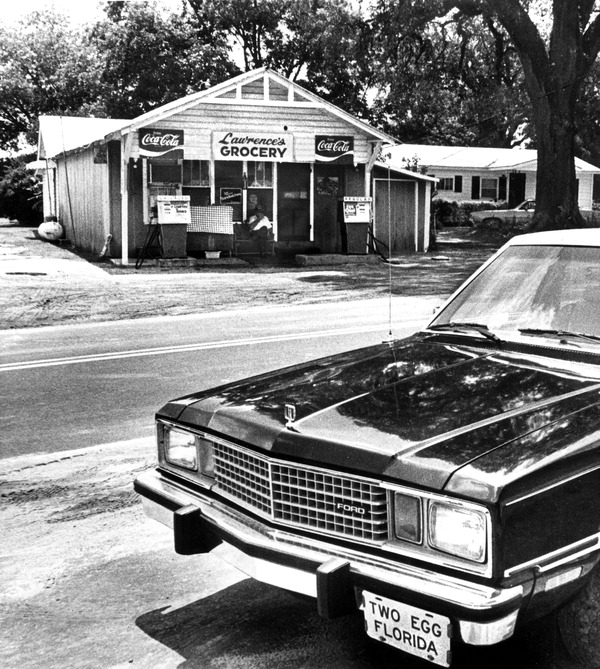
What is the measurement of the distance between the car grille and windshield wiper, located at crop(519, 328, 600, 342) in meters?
1.44

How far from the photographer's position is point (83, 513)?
5.45 m

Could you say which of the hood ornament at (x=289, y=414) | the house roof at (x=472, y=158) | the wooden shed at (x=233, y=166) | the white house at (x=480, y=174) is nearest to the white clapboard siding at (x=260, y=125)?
the wooden shed at (x=233, y=166)

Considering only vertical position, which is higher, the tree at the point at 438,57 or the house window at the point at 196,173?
the tree at the point at 438,57

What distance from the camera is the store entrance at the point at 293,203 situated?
82.7 ft

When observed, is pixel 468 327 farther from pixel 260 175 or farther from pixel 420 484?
pixel 260 175

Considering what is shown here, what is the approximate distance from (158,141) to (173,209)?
170cm

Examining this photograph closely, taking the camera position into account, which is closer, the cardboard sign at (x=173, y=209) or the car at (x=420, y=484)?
the car at (x=420, y=484)

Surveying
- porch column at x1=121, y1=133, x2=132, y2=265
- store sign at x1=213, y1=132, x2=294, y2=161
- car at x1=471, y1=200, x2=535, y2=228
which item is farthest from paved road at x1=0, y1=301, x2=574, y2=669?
car at x1=471, y1=200, x2=535, y2=228

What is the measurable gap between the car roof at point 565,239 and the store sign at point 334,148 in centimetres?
1972

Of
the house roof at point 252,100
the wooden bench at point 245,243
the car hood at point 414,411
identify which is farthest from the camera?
the wooden bench at point 245,243

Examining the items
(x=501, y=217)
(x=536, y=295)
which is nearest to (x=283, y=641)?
(x=536, y=295)

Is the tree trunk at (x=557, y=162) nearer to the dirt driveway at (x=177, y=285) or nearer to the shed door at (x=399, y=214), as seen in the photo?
the dirt driveway at (x=177, y=285)

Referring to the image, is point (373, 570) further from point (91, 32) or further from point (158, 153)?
point (91, 32)

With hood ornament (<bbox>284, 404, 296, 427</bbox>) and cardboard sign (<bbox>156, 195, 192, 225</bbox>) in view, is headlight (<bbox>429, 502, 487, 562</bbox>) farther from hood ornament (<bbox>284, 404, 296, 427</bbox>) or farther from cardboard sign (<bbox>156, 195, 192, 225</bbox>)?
cardboard sign (<bbox>156, 195, 192, 225</bbox>)
